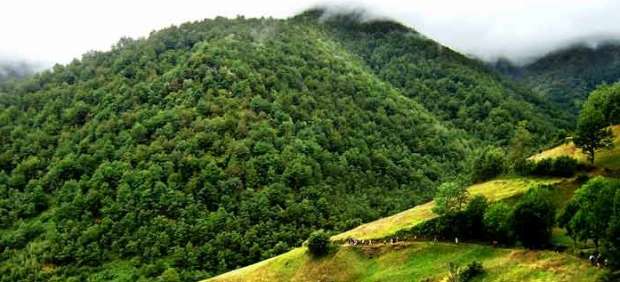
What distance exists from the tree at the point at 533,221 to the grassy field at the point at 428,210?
24.6 meters

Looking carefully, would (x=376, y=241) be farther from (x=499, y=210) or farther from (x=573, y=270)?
(x=573, y=270)

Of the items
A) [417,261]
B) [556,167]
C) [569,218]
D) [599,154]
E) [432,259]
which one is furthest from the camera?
[599,154]

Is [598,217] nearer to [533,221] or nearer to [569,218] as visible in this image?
[569,218]

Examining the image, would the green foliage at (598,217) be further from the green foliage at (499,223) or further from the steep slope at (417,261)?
the green foliage at (499,223)

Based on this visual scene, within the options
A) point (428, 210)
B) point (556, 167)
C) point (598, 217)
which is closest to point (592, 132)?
point (556, 167)

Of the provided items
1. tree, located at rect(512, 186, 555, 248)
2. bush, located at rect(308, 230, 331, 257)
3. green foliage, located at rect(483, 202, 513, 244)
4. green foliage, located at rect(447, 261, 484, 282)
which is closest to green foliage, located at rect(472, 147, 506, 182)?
green foliage, located at rect(483, 202, 513, 244)

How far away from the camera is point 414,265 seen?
122 m

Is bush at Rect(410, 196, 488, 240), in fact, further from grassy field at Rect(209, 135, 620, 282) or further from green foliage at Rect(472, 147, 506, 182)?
green foliage at Rect(472, 147, 506, 182)

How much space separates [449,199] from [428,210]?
17858 millimetres

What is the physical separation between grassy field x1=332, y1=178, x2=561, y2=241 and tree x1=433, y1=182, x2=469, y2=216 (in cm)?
734

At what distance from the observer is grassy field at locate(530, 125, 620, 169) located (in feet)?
459

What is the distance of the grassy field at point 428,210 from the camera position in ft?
457

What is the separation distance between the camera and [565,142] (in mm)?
165000

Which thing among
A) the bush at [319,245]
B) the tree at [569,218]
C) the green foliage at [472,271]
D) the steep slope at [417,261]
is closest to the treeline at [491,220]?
the tree at [569,218]
